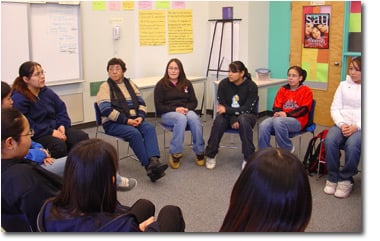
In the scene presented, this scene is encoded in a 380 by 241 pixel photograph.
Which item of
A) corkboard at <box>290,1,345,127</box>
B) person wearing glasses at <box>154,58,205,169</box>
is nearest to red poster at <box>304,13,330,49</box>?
corkboard at <box>290,1,345,127</box>

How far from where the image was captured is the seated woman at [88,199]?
145 centimetres

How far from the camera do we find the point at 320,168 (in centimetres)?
371

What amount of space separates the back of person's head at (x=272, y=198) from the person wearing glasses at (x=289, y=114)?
263cm

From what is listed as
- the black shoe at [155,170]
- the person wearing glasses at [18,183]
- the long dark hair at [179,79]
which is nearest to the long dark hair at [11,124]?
the person wearing glasses at [18,183]

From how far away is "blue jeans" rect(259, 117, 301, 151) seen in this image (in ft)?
12.3

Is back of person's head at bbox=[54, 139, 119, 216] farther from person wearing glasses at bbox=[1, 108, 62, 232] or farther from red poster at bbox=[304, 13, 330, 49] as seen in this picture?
red poster at bbox=[304, 13, 330, 49]

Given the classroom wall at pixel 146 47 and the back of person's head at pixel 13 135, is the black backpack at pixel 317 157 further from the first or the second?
the back of person's head at pixel 13 135

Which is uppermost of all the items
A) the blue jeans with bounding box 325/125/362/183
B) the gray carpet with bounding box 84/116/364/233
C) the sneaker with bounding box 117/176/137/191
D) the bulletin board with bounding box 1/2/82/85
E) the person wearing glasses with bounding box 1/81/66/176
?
the bulletin board with bounding box 1/2/82/85

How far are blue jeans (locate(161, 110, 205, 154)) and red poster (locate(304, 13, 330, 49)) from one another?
2116mm

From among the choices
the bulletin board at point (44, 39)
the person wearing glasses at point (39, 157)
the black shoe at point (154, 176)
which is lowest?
the black shoe at point (154, 176)

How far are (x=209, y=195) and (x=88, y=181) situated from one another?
197cm

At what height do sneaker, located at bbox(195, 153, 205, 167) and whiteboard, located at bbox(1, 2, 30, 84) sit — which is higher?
whiteboard, located at bbox(1, 2, 30, 84)

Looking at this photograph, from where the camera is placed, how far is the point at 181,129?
394cm

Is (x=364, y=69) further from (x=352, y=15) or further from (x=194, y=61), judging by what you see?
(x=194, y=61)
